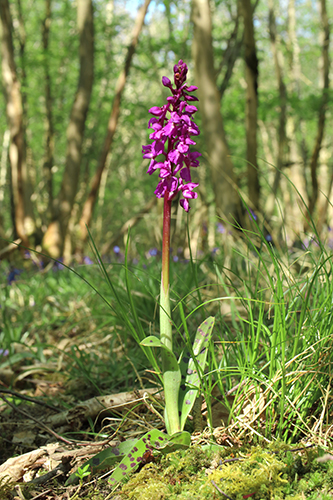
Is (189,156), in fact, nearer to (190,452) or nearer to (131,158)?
(190,452)

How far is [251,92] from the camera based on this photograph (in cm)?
504

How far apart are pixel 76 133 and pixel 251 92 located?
132 inches

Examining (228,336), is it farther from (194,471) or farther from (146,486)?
(146,486)

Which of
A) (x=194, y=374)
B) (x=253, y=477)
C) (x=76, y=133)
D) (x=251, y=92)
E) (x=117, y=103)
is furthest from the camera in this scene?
Result: (x=117, y=103)

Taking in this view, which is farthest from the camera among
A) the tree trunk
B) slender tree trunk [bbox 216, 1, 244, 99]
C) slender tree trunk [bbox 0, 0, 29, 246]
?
slender tree trunk [bbox 0, 0, 29, 246]

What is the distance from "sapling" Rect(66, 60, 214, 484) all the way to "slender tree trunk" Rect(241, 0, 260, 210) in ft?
12.1

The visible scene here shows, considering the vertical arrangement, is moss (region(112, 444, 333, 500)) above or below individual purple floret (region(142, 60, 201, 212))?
below

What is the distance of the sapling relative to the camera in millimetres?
1200

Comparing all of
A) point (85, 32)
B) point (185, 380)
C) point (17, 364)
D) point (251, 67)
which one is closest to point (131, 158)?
point (85, 32)

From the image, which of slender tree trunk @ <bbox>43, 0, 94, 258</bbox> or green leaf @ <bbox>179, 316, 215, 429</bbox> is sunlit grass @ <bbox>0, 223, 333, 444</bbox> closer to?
green leaf @ <bbox>179, 316, 215, 429</bbox>

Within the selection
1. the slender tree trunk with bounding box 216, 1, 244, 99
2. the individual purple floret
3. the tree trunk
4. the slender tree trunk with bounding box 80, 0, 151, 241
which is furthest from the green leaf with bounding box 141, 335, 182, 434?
the slender tree trunk with bounding box 80, 0, 151, 241

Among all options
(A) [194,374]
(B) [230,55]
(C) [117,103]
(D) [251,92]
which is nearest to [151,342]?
(A) [194,374]

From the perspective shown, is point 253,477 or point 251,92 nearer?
point 253,477

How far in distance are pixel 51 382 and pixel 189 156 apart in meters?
1.67
